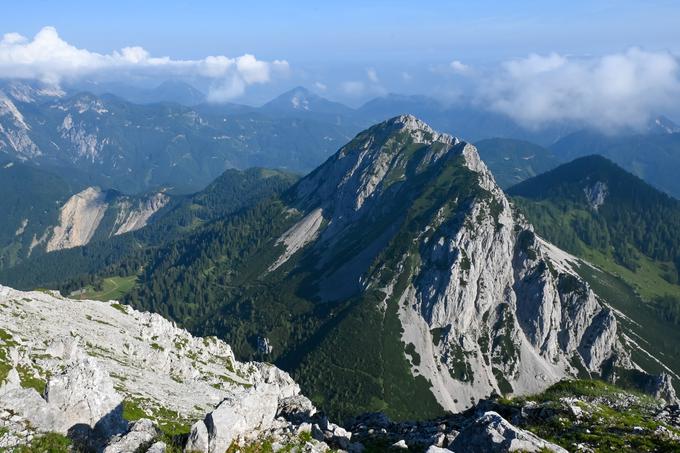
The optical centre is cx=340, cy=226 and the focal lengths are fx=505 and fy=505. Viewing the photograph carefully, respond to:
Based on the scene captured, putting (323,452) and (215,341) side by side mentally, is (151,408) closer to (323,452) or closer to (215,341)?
(323,452)

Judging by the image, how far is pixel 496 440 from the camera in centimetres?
3544

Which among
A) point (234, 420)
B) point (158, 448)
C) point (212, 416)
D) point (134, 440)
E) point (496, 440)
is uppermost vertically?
point (496, 440)

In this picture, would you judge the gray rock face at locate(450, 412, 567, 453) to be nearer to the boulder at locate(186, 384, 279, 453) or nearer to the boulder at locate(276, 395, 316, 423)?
the boulder at locate(186, 384, 279, 453)

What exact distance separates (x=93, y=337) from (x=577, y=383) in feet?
296

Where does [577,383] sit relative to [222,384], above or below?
above

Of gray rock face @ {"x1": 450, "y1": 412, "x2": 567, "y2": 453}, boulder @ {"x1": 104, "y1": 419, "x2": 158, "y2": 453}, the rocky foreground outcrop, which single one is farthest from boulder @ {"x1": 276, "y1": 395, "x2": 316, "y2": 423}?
gray rock face @ {"x1": 450, "y1": 412, "x2": 567, "y2": 453}

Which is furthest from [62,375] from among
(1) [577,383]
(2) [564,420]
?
(1) [577,383]

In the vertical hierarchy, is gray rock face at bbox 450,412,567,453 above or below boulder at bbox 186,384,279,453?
above

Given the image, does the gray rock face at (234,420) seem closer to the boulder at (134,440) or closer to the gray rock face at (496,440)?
the boulder at (134,440)

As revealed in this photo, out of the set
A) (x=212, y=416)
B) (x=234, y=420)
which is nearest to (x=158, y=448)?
(x=212, y=416)

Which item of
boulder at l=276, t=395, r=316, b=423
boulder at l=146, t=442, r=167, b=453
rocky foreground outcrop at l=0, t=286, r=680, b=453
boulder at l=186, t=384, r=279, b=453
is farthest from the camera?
boulder at l=276, t=395, r=316, b=423

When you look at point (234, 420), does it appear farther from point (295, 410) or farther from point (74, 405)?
point (295, 410)

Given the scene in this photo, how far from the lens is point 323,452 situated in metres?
38.8

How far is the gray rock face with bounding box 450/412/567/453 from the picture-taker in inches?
1362
